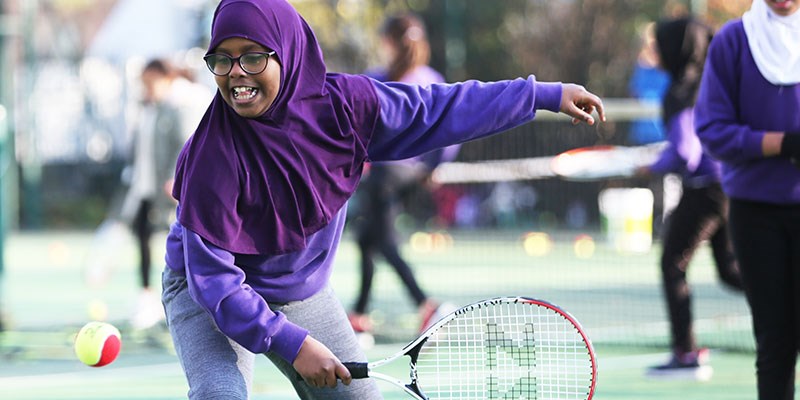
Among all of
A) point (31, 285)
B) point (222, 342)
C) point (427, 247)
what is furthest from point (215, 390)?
point (427, 247)

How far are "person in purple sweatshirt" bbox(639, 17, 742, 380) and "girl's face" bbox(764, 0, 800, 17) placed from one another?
6.76ft

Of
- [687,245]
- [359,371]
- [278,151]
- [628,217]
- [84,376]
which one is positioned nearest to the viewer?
[359,371]

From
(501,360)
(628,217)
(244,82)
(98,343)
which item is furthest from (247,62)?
(628,217)

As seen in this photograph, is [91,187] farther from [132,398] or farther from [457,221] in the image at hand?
[132,398]

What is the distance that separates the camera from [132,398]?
6.96 metres

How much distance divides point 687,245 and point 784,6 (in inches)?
91.5

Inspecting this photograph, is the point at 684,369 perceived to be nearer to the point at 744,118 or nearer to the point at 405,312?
the point at 744,118

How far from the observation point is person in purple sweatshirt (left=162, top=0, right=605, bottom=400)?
390 cm

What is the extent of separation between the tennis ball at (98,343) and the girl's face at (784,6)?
8.99 feet

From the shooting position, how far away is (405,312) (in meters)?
10.5

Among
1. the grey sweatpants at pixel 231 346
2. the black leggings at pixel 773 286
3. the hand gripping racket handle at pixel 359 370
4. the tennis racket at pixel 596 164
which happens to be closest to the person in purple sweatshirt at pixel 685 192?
the tennis racket at pixel 596 164

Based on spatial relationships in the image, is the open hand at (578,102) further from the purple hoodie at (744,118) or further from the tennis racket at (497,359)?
the purple hoodie at (744,118)

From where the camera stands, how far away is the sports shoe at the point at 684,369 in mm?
7320

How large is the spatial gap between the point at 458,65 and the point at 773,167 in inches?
757
